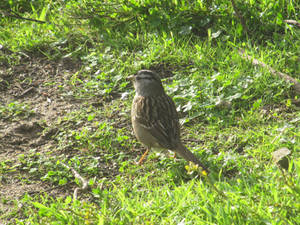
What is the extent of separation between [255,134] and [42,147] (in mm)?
2577

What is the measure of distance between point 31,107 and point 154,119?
2057mm

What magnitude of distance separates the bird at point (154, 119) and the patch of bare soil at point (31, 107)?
3.84ft

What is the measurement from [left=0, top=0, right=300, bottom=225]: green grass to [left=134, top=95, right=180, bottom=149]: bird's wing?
0.29m

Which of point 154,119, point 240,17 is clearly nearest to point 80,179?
point 154,119

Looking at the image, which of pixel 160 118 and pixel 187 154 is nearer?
pixel 187 154

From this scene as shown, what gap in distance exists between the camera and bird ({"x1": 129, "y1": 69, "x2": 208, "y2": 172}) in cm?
497

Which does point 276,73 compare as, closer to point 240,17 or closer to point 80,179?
point 240,17

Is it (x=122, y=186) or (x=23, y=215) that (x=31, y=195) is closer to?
(x=23, y=215)

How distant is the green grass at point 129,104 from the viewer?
4.04 metres

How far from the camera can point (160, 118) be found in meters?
5.22

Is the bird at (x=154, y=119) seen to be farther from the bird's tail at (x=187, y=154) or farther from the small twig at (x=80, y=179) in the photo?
the small twig at (x=80, y=179)

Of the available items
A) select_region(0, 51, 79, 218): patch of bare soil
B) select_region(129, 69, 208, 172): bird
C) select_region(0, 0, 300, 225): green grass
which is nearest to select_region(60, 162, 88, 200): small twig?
select_region(0, 0, 300, 225): green grass

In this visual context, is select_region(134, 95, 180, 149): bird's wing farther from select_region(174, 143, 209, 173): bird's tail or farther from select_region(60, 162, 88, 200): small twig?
select_region(60, 162, 88, 200): small twig

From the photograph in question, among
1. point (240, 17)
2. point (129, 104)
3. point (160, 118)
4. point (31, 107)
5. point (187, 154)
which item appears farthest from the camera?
point (240, 17)
